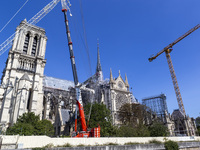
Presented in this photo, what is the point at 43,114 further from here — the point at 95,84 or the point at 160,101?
the point at 160,101

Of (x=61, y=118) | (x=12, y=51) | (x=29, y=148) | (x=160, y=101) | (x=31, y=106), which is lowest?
(x=29, y=148)

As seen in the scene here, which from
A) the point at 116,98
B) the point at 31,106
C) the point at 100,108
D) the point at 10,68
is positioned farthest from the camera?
the point at 116,98

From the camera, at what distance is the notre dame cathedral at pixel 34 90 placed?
3509cm

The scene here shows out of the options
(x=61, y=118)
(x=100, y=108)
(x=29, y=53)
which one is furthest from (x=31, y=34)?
(x=100, y=108)

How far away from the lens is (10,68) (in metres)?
39.6

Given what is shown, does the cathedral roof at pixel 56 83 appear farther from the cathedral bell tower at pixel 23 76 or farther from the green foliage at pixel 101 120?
the green foliage at pixel 101 120

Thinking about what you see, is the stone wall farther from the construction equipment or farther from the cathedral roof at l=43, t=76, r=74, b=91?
the cathedral roof at l=43, t=76, r=74, b=91

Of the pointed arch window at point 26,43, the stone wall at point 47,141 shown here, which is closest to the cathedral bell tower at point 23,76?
the pointed arch window at point 26,43

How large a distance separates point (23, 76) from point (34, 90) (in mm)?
4567

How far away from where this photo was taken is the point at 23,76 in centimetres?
3778

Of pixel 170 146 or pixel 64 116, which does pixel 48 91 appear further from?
pixel 170 146

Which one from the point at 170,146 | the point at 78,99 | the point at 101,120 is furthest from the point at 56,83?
the point at 170,146

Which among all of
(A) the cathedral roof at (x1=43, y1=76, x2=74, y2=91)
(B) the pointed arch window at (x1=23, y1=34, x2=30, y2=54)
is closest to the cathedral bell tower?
(B) the pointed arch window at (x1=23, y1=34, x2=30, y2=54)

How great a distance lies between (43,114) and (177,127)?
4837 centimetres
